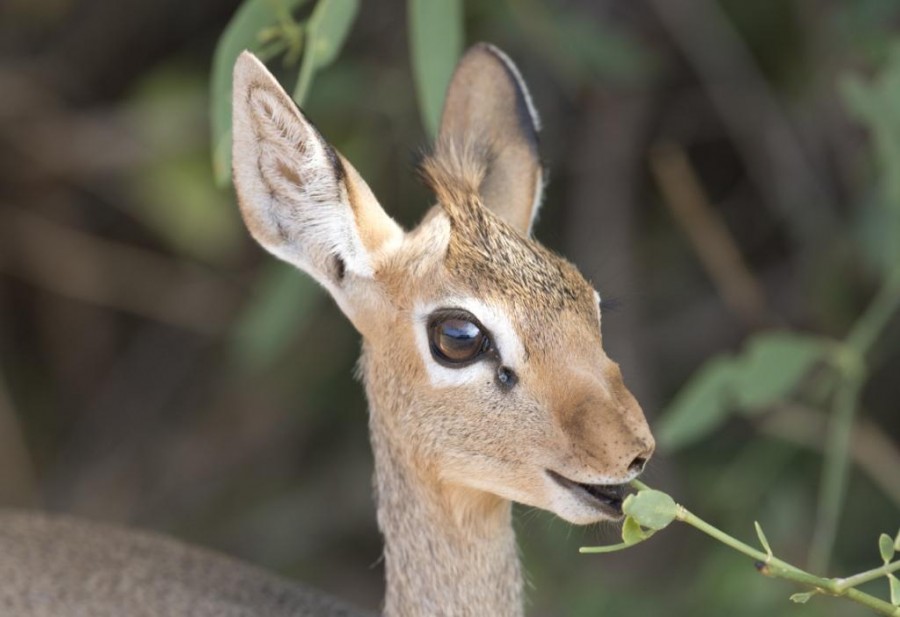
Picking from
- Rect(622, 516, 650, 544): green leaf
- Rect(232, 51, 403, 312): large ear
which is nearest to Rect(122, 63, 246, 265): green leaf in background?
Rect(232, 51, 403, 312): large ear

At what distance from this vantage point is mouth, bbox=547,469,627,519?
90.4 inches

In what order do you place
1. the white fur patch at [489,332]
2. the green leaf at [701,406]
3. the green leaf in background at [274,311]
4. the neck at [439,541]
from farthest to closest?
the green leaf in background at [274,311], the green leaf at [701,406], the neck at [439,541], the white fur patch at [489,332]

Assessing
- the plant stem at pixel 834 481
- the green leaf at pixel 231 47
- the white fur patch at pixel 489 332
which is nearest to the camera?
the white fur patch at pixel 489 332

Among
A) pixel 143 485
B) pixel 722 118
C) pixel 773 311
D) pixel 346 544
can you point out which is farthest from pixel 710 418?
pixel 143 485

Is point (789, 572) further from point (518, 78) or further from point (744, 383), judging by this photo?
point (744, 383)

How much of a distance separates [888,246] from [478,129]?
1.58 m

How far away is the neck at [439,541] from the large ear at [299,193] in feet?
0.99

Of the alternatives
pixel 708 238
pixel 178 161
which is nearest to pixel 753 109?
pixel 708 238

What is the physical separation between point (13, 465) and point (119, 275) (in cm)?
81

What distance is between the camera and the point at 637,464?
7.39 ft

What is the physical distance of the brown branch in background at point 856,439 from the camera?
437cm

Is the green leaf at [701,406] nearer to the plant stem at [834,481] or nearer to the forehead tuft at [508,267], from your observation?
the plant stem at [834,481]

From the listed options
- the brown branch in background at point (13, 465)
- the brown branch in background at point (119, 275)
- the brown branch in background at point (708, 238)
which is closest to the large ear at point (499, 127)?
the brown branch in background at point (708, 238)

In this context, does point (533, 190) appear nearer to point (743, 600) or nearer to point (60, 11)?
point (743, 600)
